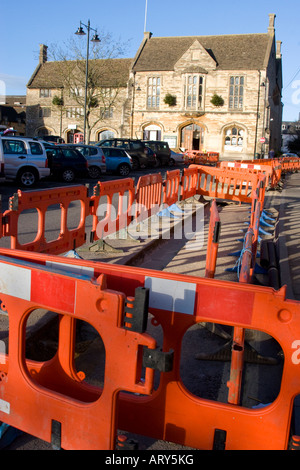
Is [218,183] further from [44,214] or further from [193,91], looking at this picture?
[193,91]

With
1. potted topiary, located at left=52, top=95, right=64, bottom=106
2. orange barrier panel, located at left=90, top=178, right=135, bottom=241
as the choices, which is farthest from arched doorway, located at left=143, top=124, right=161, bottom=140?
orange barrier panel, located at left=90, top=178, right=135, bottom=241

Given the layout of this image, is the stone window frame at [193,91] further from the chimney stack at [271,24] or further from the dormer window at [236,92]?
the chimney stack at [271,24]

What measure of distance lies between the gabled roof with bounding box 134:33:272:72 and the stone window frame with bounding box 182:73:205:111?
85.0 inches

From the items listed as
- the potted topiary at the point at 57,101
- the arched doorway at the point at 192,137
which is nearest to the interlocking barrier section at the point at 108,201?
the arched doorway at the point at 192,137

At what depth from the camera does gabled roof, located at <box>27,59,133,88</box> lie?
159ft

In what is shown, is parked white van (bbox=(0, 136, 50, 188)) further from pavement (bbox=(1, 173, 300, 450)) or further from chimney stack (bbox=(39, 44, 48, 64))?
chimney stack (bbox=(39, 44, 48, 64))

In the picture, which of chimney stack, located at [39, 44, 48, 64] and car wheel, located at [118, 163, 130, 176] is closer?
car wheel, located at [118, 163, 130, 176]

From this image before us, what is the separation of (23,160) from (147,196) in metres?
8.56

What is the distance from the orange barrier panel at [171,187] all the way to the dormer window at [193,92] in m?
37.8

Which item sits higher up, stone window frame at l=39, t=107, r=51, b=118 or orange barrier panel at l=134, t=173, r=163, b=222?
stone window frame at l=39, t=107, r=51, b=118

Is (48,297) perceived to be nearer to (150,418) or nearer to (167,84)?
(150,418)

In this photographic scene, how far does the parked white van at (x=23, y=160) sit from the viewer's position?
1656cm

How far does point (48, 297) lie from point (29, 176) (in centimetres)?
1487
